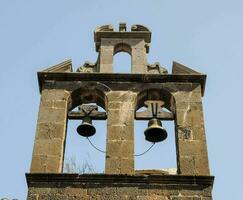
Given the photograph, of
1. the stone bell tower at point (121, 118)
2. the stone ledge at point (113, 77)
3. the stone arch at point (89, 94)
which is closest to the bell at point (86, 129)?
the stone bell tower at point (121, 118)

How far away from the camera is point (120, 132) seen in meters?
11.4

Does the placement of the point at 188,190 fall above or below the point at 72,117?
below

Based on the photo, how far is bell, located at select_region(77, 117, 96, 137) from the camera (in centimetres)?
1180

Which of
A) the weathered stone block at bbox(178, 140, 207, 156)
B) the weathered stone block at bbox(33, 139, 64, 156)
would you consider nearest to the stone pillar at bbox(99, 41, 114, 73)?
the weathered stone block at bbox(33, 139, 64, 156)

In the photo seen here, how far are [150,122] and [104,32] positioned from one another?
248 centimetres

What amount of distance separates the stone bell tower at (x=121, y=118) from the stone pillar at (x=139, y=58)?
2 centimetres

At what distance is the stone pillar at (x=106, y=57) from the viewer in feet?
41.8

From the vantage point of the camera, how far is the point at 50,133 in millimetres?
11461

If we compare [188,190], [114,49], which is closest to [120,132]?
[188,190]

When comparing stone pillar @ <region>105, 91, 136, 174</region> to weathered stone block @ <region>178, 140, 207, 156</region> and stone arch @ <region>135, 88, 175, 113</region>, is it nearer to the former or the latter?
stone arch @ <region>135, 88, 175, 113</region>

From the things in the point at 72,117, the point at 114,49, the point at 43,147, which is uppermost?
the point at 114,49

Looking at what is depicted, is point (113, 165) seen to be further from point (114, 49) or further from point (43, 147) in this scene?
point (114, 49)

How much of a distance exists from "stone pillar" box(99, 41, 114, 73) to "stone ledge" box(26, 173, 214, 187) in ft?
8.39

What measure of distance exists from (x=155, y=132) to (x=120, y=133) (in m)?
0.63
